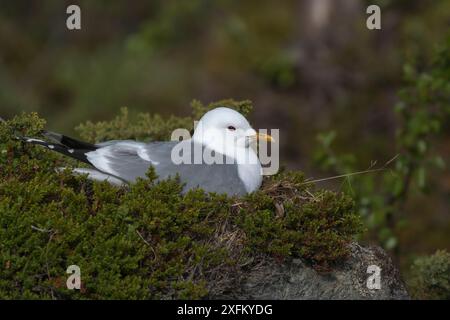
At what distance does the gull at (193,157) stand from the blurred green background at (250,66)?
13.5 ft

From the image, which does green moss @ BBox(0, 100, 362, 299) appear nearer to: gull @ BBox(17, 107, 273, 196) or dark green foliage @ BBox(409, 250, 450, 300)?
gull @ BBox(17, 107, 273, 196)

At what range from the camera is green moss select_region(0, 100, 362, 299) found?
424 centimetres

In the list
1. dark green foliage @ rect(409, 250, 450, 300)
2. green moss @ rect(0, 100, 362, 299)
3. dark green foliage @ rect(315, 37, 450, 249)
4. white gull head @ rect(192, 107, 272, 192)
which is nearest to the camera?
green moss @ rect(0, 100, 362, 299)

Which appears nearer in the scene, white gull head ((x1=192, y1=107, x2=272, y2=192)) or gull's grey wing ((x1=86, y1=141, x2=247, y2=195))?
gull's grey wing ((x1=86, y1=141, x2=247, y2=195))

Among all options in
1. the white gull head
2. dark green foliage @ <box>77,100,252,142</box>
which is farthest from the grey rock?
dark green foliage @ <box>77,100,252,142</box>

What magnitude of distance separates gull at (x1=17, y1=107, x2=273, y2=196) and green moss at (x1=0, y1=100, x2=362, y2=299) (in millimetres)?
133

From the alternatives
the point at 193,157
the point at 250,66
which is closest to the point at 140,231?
the point at 193,157

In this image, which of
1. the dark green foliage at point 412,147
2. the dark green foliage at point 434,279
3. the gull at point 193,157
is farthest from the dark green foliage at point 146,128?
the dark green foliage at point 434,279

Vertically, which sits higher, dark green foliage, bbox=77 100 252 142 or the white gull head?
dark green foliage, bbox=77 100 252 142

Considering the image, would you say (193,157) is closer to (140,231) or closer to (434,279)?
(140,231)

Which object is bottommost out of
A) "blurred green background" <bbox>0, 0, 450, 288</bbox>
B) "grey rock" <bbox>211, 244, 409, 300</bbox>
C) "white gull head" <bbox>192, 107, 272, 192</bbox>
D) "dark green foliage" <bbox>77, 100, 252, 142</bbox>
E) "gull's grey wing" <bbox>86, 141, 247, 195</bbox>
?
"grey rock" <bbox>211, 244, 409, 300</bbox>

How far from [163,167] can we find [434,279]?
1.96 metres

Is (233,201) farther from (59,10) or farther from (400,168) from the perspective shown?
(59,10)

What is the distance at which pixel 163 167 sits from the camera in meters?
4.89
